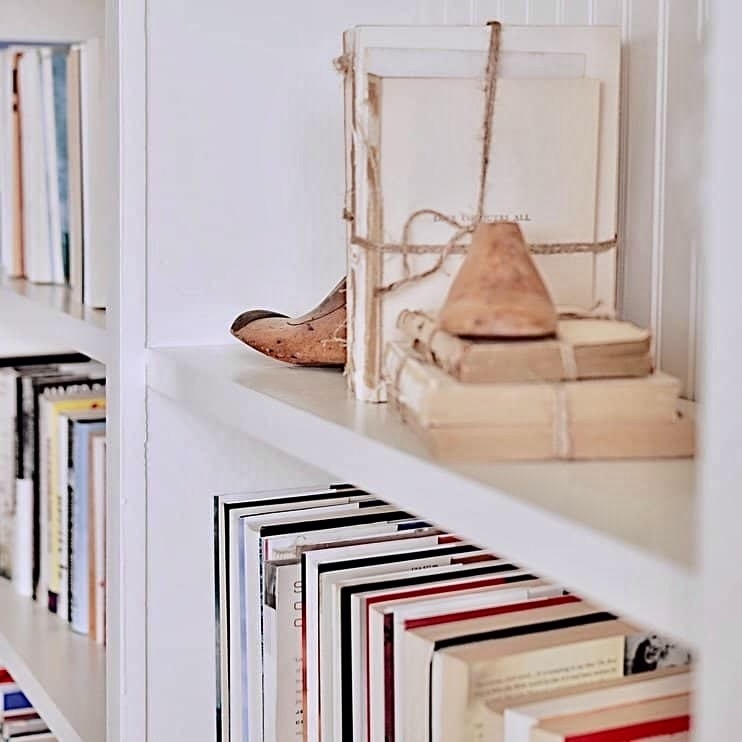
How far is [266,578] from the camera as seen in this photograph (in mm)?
924

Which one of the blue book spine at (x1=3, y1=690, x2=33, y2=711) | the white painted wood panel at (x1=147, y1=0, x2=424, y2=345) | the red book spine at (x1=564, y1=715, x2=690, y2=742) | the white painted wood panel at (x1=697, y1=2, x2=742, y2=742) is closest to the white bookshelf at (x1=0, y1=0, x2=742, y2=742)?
the white painted wood panel at (x1=147, y1=0, x2=424, y2=345)

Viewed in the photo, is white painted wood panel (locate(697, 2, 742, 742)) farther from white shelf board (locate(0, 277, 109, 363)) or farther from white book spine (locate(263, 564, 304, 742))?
white shelf board (locate(0, 277, 109, 363))

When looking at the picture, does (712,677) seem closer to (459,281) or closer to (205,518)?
(459,281)

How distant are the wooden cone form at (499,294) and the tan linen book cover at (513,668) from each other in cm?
18

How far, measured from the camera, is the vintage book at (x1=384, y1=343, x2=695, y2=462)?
580 millimetres

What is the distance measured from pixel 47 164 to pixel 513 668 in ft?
3.14

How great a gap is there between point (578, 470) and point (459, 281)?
0.13 metres

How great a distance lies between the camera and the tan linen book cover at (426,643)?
722 mm

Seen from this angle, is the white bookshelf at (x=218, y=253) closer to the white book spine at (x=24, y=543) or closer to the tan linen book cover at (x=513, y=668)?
the tan linen book cover at (x=513, y=668)

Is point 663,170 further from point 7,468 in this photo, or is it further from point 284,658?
point 7,468

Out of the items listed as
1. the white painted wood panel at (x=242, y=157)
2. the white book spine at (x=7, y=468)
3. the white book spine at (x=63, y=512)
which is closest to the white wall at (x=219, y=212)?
the white painted wood panel at (x=242, y=157)

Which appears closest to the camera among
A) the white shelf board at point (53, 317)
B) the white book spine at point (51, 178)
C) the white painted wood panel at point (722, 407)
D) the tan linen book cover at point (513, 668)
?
the white painted wood panel at point (722, 407)

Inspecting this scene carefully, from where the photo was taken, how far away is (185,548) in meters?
0.99

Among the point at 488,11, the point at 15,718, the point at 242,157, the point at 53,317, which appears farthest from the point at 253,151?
the point at 15,718
